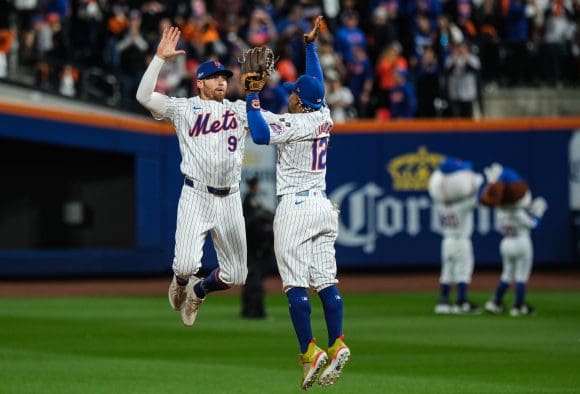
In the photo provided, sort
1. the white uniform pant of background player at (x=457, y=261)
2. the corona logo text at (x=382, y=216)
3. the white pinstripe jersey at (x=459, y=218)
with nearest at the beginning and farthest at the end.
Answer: the white uniform pant of background player at (x=457, y=261)
the white pinstripe jersey at (x=459, y=218)
the corona logo text at (x=382, y=216)

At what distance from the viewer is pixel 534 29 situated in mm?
26125

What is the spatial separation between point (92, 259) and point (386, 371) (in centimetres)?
1268

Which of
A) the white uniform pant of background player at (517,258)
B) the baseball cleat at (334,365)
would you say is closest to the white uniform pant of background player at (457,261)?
the white uniform pant of background player at (517,258)

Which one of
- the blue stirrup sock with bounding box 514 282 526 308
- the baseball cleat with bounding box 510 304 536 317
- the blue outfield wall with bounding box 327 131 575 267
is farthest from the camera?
the blue outfield wall with bounding box 327 131 575 267

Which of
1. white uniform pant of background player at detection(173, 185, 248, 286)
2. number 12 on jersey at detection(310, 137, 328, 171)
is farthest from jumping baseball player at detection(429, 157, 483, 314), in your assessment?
number 12 on jersey at detection(310, 137, 328, 171)

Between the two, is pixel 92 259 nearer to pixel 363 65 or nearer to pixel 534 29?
pixel 363 65

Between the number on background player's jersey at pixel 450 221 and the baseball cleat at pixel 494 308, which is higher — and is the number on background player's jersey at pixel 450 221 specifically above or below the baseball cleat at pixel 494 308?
above

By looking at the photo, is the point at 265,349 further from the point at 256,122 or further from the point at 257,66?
the point at 257,66

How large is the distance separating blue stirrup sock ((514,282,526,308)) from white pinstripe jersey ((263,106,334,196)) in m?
8.55

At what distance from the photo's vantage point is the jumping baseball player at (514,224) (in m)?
18.5

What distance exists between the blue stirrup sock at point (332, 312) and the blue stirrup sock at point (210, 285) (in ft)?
3.08

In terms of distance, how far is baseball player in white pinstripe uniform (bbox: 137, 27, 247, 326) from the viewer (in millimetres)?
10922

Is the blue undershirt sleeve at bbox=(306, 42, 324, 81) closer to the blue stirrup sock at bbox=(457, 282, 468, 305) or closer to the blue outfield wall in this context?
the blue stirrup sock at bbox=(457, 282, 468, 305)

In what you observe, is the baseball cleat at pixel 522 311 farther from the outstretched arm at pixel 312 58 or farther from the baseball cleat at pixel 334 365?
the baseball cleat at pixel 334 365
